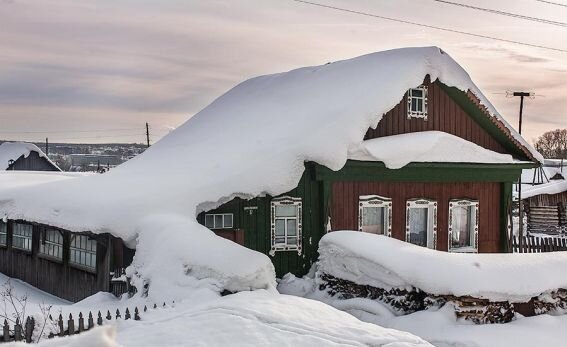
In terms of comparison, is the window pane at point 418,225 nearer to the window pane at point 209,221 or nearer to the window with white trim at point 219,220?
the window with white trim at point 219,220

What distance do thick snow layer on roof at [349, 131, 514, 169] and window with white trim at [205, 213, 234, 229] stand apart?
3526 mm

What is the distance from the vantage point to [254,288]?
37.3 feet

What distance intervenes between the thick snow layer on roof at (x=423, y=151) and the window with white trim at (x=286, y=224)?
2.04 m

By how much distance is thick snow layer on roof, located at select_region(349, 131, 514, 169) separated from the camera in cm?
1583

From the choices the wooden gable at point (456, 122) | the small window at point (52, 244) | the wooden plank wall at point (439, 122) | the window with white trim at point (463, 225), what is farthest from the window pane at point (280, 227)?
the small window at point (52, 244)

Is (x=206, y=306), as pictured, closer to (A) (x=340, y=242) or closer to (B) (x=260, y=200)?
(A) (x=340, y=242)

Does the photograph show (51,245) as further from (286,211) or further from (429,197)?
(429,197)

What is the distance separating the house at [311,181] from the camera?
13.3 meters

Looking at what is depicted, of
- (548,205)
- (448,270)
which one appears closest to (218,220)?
(448,270)

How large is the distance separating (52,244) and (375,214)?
918cm

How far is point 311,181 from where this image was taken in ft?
52.1

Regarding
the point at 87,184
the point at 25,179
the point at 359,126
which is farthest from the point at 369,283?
the point at 25,179

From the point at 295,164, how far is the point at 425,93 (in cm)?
571

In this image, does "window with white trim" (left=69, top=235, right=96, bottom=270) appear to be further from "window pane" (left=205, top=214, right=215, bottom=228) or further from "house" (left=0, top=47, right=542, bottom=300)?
"window pane" (left=205, top=214, right=215, bottom=228)
